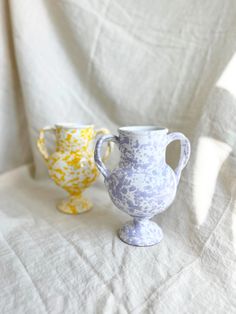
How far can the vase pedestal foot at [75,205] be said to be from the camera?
727mm

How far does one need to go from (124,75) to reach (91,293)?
0.54 meters

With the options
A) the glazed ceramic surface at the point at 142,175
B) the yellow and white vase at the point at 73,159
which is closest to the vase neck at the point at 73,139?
the yellow and white vase at the point at 73,159

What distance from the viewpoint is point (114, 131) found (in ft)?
2.69

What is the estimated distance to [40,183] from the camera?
3.05 feet

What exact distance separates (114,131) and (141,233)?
33 cm

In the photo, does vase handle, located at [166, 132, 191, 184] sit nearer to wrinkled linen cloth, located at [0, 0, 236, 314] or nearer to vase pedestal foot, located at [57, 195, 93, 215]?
wrinkled linen cloth, located at [0, 0, 236, 314]

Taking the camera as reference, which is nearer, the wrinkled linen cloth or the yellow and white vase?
the wrinkled linen cloth

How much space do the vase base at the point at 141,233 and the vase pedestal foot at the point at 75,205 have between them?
0.49 ft

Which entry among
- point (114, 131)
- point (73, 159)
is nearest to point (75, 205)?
point (73, 159)

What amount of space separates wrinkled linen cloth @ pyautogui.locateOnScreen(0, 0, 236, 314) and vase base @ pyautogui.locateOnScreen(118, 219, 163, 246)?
17mm

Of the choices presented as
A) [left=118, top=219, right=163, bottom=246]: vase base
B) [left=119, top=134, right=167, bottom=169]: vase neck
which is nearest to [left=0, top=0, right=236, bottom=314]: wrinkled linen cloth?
[left=118, top=219, right=163, bottom=246]: vase base

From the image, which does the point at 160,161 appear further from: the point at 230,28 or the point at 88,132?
the point at 230,28

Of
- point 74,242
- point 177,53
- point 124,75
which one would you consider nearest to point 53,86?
point 124,75

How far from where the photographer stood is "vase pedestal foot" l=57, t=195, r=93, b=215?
0.73 m
